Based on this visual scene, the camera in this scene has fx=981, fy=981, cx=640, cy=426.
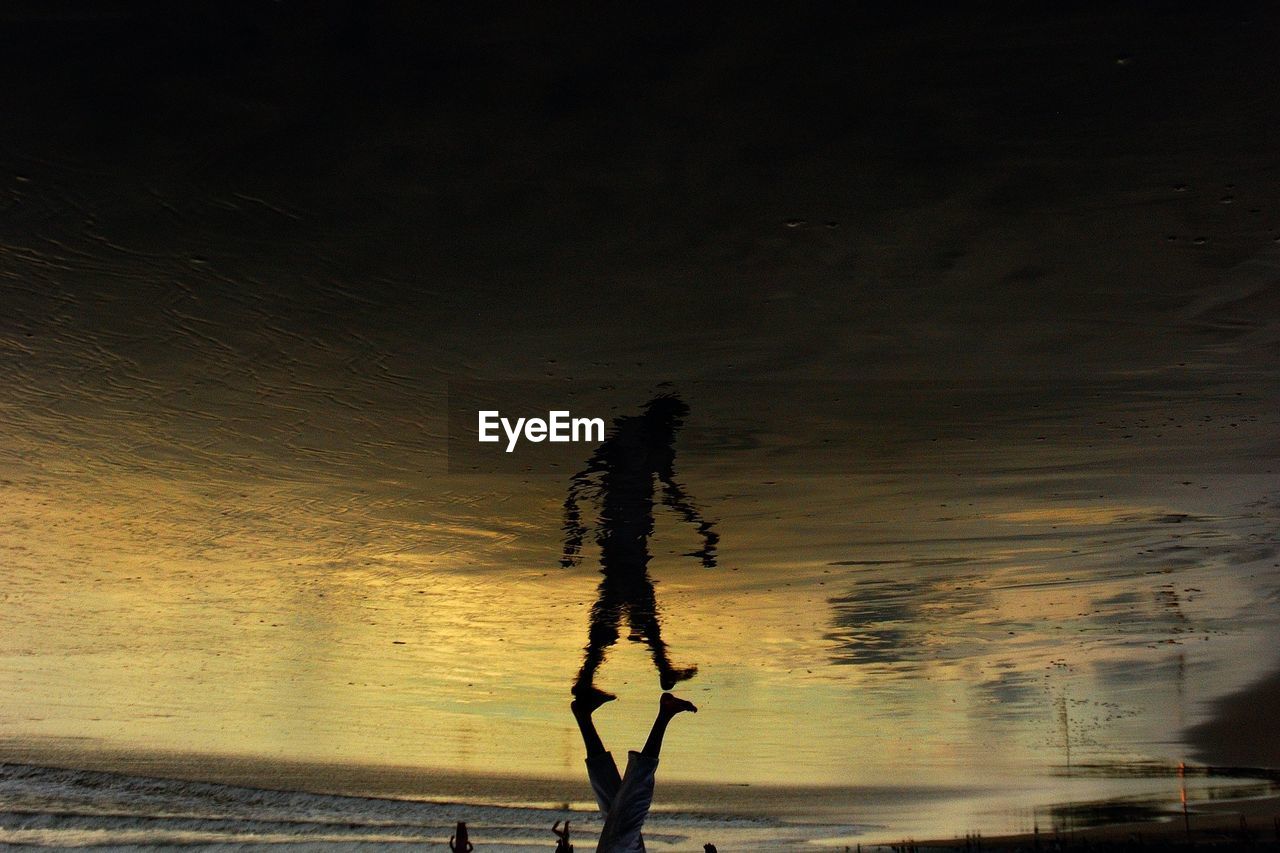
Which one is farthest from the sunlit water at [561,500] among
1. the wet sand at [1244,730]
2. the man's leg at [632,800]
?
the man's leg at [632,800]

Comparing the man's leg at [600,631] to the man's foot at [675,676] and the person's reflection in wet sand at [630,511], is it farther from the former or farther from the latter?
the man's foot at [675,676]

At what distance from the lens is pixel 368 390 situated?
4887 mm

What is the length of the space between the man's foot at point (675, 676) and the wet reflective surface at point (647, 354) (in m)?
0.44

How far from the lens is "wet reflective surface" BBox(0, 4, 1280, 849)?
3074 mm

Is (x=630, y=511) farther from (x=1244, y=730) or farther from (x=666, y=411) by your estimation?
A: (x=1244, y=730)

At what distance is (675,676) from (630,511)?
501cm

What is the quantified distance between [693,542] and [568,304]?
345 centimetres

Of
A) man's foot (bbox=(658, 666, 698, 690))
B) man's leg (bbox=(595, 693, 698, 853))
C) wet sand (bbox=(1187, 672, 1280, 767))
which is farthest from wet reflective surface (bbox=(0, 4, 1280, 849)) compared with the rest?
wet sand (bbox=(1187, 672, 1280, 767))

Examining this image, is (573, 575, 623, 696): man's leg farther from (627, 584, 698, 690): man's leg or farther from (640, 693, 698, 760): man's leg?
(640, 693, 698, 760): man's leg

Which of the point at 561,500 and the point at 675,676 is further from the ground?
the point at 561,500

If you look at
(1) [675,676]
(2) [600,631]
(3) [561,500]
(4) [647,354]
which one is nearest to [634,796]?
(3) [561,500]

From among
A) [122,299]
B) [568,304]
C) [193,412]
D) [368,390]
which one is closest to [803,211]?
[568,304]

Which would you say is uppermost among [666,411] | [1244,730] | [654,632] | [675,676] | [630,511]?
[666,411]

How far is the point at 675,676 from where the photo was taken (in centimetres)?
1102
